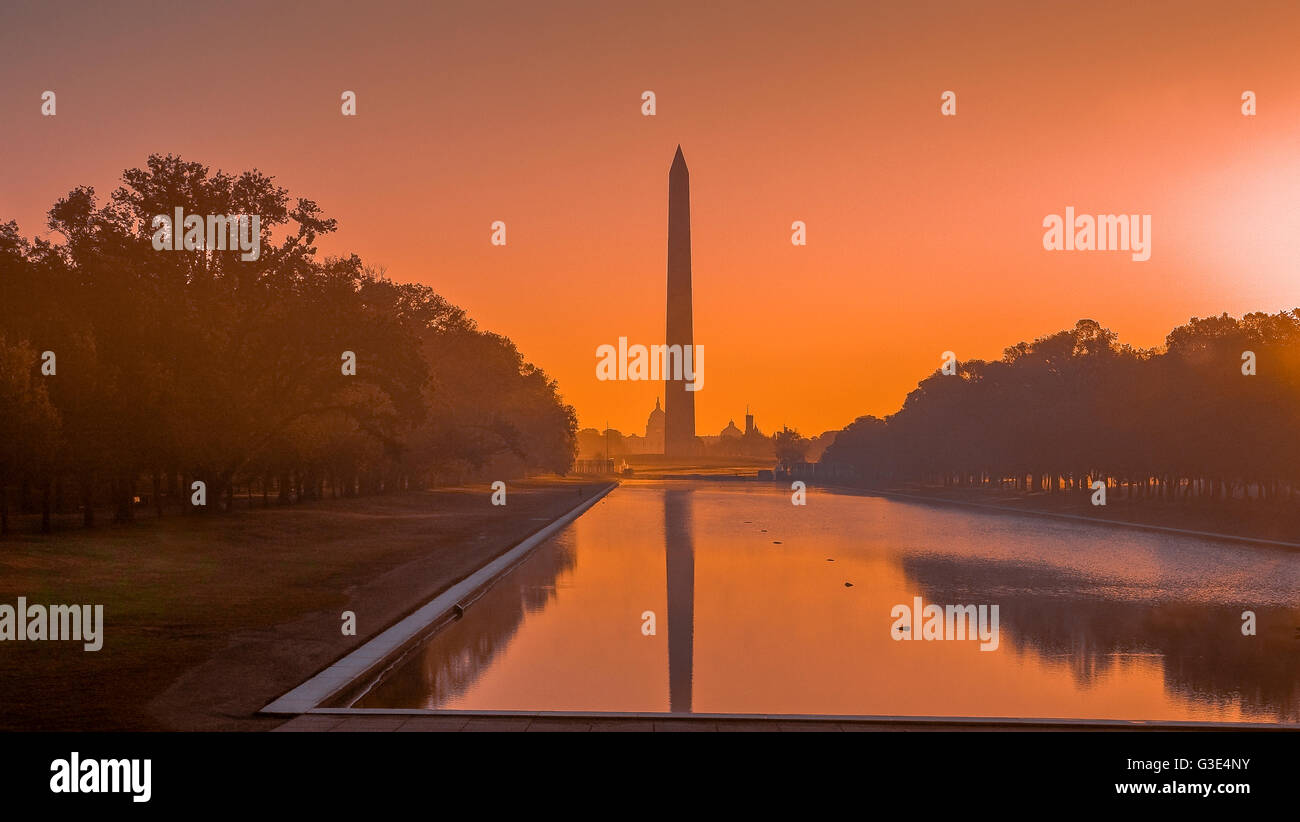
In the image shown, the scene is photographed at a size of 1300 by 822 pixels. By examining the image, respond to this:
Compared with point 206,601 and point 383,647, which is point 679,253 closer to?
point 206,601

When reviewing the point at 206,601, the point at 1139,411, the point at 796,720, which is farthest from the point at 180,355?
the point at 1139,411

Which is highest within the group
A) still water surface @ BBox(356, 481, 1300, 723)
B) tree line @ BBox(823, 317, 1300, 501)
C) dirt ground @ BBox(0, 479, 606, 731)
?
tree line @ BBox(823, 317, 1300, 501)

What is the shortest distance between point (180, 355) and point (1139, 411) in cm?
4945

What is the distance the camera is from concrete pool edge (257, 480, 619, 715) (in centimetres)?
1120

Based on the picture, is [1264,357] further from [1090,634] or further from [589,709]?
[589,709]

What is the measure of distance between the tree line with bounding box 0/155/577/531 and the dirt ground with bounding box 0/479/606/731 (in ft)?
9.66

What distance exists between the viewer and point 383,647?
1464 centimetres

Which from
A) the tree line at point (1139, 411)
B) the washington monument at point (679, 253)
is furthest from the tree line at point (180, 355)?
the washington monument at point (679, 253)

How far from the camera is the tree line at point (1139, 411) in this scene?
51.1 m

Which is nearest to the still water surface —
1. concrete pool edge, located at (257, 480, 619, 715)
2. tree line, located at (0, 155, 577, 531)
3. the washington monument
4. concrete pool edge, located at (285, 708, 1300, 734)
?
concrete pool edge, located at (257, 480, 619, 715)

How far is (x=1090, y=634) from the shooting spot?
55.8ft

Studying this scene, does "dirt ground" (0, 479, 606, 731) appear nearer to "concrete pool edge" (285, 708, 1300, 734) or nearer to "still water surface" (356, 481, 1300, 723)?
"concrete pool edge" (285, 708, 1300, 734)

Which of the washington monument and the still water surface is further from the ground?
the washington monument
